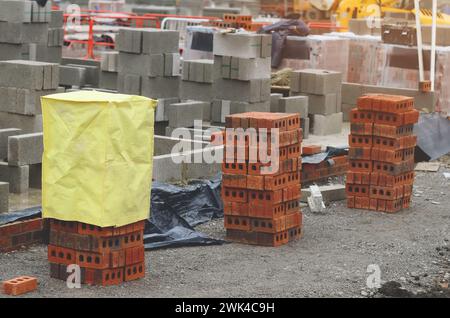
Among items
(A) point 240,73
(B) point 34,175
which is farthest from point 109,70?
(B) point 34,175

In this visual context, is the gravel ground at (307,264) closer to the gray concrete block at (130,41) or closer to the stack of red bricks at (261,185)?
the stack of red bricks at (261,185)

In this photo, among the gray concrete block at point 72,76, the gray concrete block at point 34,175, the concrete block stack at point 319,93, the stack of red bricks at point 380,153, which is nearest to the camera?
the stack of red bricks at point 380,153

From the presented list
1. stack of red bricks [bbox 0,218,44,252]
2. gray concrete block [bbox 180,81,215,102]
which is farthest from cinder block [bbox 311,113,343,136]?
stack of red bricks [bbox 0,218,44,252]

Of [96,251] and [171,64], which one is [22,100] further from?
[96,251]

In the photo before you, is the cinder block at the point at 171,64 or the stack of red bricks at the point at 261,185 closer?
the stack of red bricks at the point at 261,185

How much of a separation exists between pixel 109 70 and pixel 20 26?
1827 mm

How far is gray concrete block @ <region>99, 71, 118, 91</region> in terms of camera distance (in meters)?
20.4

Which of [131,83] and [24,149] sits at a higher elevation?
[131,83]

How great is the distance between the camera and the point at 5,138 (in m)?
15.3

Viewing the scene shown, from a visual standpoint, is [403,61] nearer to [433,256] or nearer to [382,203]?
[382,203]

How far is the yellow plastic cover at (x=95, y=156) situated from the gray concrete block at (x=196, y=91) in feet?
31.5

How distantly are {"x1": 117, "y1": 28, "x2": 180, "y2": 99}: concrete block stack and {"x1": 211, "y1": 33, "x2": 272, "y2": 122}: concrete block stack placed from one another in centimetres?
83

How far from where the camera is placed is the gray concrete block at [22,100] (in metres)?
16.2

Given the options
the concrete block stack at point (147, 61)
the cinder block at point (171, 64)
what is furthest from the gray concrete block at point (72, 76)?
the cinder block at point (171, 64)
